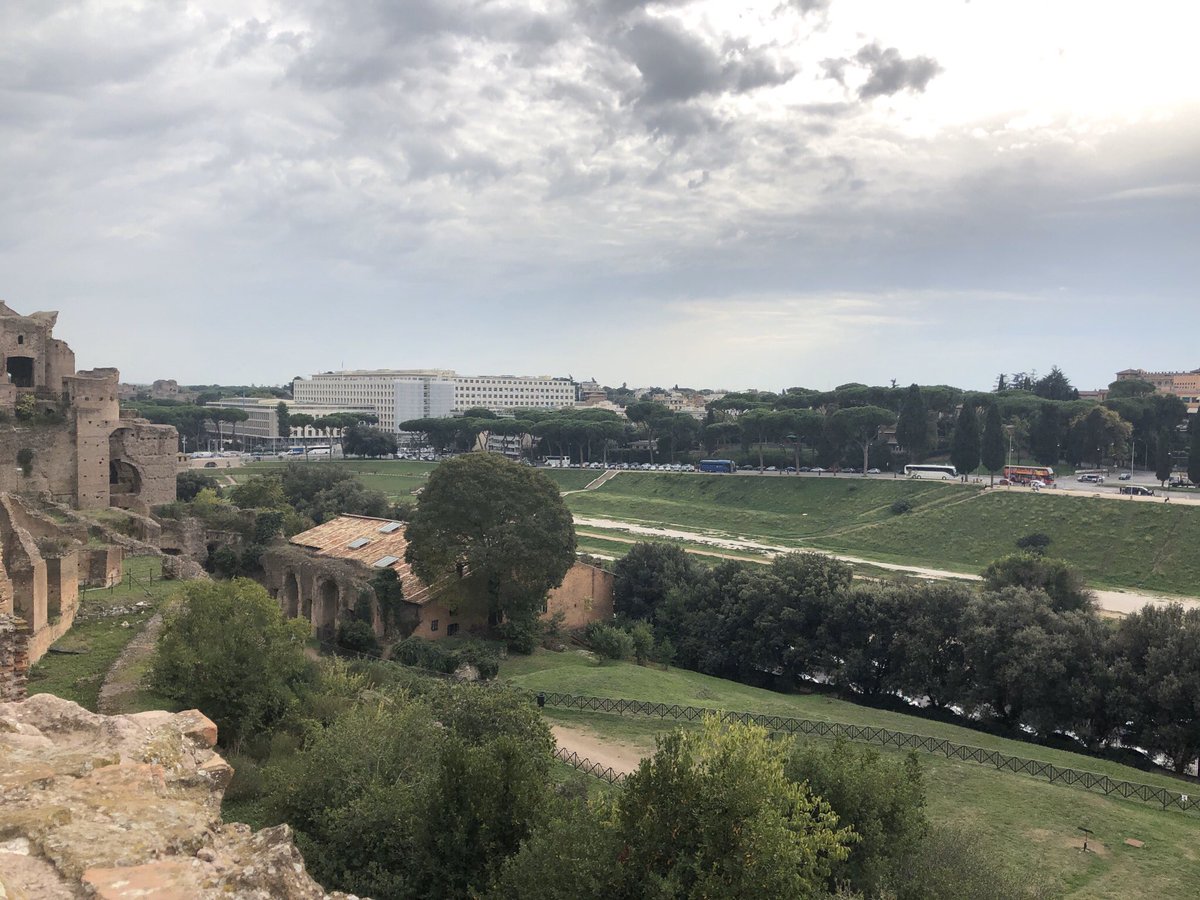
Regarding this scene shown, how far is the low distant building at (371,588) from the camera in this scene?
3369cm

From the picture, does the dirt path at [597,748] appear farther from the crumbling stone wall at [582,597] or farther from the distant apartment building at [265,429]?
the distant apartment building at [265,429]

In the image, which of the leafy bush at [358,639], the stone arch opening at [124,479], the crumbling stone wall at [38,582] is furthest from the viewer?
the stone arch opening at [124,479]

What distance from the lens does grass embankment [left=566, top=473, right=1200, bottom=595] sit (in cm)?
4766

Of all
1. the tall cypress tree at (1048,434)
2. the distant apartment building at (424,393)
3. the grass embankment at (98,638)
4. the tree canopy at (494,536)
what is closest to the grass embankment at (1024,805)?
the tree canopy at (494,536)

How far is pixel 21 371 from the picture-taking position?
43.1 metres

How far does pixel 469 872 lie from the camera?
39.6 ft

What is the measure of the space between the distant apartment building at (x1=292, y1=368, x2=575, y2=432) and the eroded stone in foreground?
5842 inches

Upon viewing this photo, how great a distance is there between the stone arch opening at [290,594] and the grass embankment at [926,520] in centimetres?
2211

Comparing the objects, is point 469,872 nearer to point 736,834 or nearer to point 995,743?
point 736,834

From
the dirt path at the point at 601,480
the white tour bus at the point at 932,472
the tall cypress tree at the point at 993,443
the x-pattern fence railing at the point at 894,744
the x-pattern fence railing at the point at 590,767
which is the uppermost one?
the tall cypress tree at the point at 993,443

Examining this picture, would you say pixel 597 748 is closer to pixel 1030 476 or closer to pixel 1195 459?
pixel 1030 476

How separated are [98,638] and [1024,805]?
75.4 ft

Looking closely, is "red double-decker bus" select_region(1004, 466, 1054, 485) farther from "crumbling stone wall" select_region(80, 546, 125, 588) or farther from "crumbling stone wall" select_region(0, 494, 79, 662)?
"crumbling stone wall" select_region(0, 494, 79, 662)

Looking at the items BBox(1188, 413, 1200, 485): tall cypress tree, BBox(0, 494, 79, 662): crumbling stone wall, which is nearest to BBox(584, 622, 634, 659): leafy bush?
BBox(0, 494, 79, 662): crumbling stone wall
